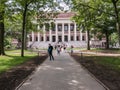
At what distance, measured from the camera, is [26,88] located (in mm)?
10555

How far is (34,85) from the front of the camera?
11281 millimetres

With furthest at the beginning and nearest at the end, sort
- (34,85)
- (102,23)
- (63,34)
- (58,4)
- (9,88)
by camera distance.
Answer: (63,34) → (102,23) → (58,4) → (34,85) → (9,88)

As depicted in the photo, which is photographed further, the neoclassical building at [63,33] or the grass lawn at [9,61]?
the neoclassical building at [63,33]

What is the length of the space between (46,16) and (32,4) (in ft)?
12.3

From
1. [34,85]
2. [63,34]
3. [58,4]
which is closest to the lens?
[34,85]

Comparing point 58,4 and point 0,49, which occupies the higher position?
point 58,4

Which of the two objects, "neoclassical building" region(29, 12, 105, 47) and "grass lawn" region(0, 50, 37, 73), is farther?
"neoclassical building" region(29, 12, 105, 47)

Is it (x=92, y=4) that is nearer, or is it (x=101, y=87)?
(x=101, y=87)

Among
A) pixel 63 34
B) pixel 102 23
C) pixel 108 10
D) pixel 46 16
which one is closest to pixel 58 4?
pixel 46 16

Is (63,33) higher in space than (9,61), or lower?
higher

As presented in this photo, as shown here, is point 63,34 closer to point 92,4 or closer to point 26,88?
point 92,4

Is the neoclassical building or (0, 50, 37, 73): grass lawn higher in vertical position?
the neoclassical building

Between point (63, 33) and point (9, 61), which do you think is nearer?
point (9, 61)

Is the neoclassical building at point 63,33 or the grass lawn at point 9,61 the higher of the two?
the neoclassical building at point 63,33
